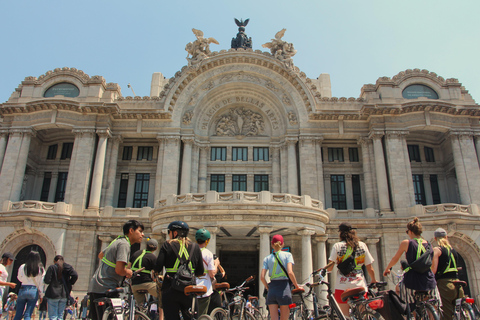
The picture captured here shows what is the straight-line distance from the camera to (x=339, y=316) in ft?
24.3

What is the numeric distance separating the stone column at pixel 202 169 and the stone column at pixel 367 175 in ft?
47.0

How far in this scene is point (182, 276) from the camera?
7262mm

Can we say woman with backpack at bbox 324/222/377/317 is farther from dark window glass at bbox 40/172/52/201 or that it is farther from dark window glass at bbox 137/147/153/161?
dark window glass at bbox 40/172/52/201

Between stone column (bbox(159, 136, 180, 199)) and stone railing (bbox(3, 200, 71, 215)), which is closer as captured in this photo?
stone railing (bbox(3, 200, 71, 215))

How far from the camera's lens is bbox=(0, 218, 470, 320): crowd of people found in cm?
752

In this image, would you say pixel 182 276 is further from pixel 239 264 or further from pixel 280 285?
pixel 239 264

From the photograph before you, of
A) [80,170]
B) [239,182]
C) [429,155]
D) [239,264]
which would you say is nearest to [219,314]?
[239,264]

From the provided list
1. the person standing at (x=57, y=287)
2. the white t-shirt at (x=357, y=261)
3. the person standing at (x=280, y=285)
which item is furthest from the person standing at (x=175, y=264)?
the person standing at (x=57, y=287)

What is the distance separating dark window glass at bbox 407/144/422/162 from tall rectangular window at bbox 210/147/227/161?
57.8 feet

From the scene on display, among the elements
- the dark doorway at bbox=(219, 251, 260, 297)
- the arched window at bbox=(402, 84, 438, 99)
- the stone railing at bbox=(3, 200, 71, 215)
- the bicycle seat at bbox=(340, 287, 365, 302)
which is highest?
the arched window at bbox=(402, 84, 438, 99)

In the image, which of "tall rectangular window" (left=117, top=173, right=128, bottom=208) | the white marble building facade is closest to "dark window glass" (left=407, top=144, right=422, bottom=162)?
the white marble building facade

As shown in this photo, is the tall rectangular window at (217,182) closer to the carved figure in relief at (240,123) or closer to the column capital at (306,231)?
the carved figure in relief at (240,123)

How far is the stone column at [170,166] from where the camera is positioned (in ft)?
109

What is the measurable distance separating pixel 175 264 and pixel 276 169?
28898 mm
